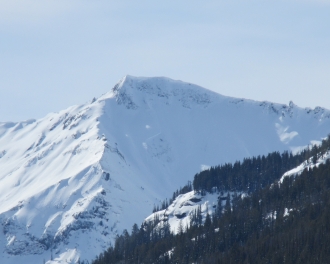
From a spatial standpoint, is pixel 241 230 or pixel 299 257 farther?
pixel 241 230

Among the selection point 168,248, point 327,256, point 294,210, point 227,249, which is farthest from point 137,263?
point 327,256

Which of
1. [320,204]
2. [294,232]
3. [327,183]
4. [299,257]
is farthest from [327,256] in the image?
[327,183]

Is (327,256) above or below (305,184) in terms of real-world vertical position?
below

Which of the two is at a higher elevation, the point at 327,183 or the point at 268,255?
the point at 327,183

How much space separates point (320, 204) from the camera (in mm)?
185625

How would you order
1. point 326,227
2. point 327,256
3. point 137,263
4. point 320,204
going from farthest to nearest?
point 137,263, point 320,204, point 326,227, point 327,256

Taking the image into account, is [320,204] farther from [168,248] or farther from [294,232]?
[168,248]

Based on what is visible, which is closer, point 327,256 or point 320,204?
point 327,256

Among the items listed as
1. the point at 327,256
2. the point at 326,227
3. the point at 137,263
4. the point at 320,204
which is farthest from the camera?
the point at 137,263

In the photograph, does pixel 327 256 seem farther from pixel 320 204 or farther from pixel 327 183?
pixel 327 183

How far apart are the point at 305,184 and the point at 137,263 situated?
43.5 metres

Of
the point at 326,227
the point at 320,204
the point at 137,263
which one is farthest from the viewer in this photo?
the point at 137,263

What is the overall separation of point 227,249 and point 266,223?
37.5 feet

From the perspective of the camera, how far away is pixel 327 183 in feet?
646
